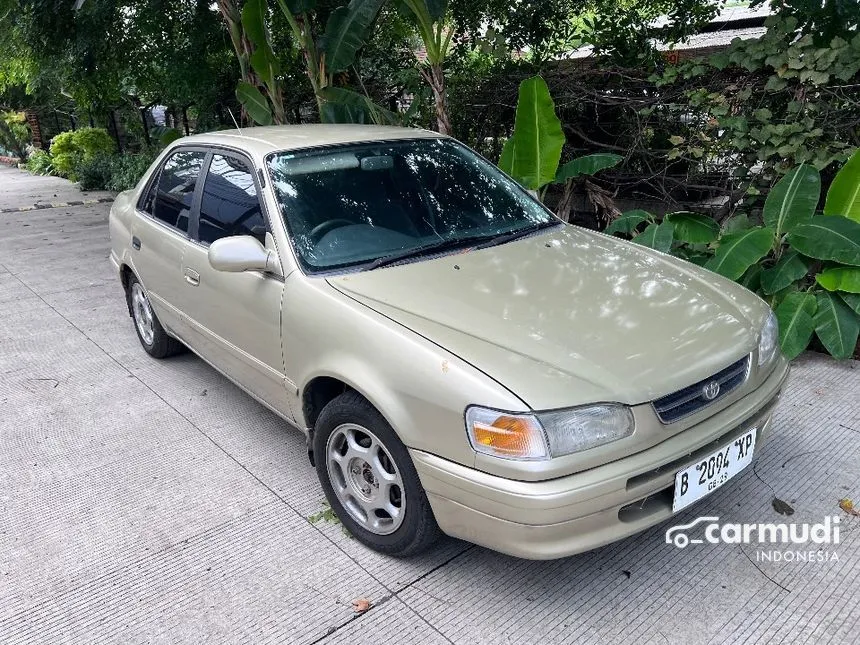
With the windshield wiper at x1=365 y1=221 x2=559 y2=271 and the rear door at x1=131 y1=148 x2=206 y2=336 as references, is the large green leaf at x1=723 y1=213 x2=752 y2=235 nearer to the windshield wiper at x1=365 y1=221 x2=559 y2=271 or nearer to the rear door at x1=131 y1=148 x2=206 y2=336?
the windshield wiper at x1=365 y1=221 x2=559 y2=271

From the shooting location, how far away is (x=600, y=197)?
6.48m

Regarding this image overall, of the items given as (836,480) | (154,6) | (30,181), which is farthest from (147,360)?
(30,181)

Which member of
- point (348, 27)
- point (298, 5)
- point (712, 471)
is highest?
point (298, 5)

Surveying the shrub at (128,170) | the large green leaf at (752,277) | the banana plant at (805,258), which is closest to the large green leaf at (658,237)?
the banana plant at (805,258)

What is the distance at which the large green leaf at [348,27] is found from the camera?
627 centimetres

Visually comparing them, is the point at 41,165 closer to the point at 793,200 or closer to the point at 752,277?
the point at 752,277

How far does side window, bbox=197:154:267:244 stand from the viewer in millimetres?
3371

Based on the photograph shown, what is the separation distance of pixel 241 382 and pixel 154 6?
280 inches

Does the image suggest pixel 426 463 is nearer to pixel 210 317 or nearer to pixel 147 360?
pixel 210 317

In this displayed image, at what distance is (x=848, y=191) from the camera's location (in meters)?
4.52

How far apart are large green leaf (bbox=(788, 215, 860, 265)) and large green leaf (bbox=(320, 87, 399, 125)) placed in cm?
393

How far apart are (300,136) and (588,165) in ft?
9.05

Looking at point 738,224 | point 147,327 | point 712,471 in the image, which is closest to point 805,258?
point 738,224

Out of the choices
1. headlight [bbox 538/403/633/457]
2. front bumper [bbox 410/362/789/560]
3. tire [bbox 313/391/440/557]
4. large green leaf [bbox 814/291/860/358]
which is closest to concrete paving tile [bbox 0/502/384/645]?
tire [bbox 313/391/440/557]
